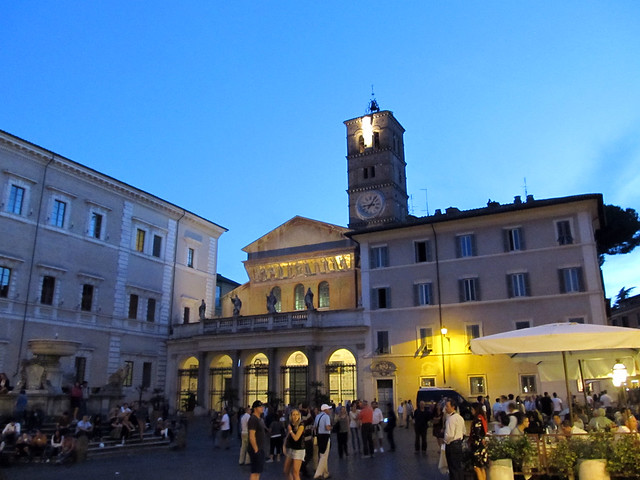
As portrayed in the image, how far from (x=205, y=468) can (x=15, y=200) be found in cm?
2089

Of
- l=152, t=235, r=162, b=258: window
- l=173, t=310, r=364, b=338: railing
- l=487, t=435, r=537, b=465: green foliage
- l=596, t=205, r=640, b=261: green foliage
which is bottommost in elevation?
l=487, t=435, r=537, b=465: green foliage

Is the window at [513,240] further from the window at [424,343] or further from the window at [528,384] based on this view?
the window at [528,384]

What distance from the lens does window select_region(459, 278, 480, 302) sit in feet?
103

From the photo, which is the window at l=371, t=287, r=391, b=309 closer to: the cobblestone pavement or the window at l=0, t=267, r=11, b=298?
the cobblestone pavement

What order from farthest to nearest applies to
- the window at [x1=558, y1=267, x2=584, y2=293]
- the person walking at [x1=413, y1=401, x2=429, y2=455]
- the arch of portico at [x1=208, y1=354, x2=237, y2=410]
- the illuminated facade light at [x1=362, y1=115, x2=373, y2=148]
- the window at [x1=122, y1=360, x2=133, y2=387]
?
the illuminated facade light at [x1=362, y1=115, x2=373, y2=148] < the arch of portico at [x1=208, y1=354, x2=237, y2=410] < the window at [x1=122, y1=360, x2=133, y2=387] < the window at [x1=558, y1=267, x2=584, y2=293] < the person walking at [x1=413, y1=401, x2=429, y2=455]

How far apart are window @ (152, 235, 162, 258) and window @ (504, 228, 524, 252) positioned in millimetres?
22266

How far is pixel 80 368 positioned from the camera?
1253 inches

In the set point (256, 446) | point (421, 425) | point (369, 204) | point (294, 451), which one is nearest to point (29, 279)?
point (421, 425)

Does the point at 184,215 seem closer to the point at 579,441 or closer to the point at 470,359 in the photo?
the point at 470,359

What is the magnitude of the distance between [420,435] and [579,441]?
837 centimetres

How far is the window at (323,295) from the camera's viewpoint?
42428 mm

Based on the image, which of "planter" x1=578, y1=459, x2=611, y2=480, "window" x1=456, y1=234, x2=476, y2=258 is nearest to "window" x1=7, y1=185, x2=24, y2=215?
"window" x1=456, y1=234, x2=476, y2=258

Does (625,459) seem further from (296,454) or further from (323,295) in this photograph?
(323,295)

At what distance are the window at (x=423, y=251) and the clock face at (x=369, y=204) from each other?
20.5 meters
